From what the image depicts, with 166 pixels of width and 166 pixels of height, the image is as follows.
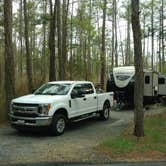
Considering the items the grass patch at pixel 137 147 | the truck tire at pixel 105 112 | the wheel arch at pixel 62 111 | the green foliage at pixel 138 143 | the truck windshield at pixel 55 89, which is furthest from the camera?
the truck tire at pixel 105 112

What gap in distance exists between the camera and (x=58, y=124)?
37.8 ft

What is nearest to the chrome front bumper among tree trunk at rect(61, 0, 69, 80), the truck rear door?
the truck rear door

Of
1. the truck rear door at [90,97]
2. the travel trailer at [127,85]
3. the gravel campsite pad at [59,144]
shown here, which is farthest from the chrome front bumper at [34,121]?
the travel trailer at [127,85]

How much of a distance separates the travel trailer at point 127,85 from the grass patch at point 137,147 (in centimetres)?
914

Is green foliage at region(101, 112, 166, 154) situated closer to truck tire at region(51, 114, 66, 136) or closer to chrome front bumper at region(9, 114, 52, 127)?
truck tire at region(51, 114, 66, 136)

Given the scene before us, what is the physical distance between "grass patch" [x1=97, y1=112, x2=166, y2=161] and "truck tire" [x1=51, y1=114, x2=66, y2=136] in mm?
Result: 2205

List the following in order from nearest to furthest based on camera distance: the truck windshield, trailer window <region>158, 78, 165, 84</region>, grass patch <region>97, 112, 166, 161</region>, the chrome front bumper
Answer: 1. grass patch <region>97, 112, 166, 161</region>
2. the chrome front bumper
3. the truck windshield
4. trailer window <region>158, 78, 165, 84</region>

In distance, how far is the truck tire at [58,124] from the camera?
11.2m

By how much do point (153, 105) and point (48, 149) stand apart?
14771 millimetres

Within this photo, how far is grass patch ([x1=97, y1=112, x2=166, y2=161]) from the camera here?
28.0ft

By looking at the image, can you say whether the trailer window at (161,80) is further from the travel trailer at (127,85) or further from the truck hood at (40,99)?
the truck hood at (40,99)

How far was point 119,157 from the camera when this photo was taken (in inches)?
331

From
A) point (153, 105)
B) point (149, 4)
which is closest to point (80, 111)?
point (153, 105)

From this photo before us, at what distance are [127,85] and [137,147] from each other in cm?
1138
